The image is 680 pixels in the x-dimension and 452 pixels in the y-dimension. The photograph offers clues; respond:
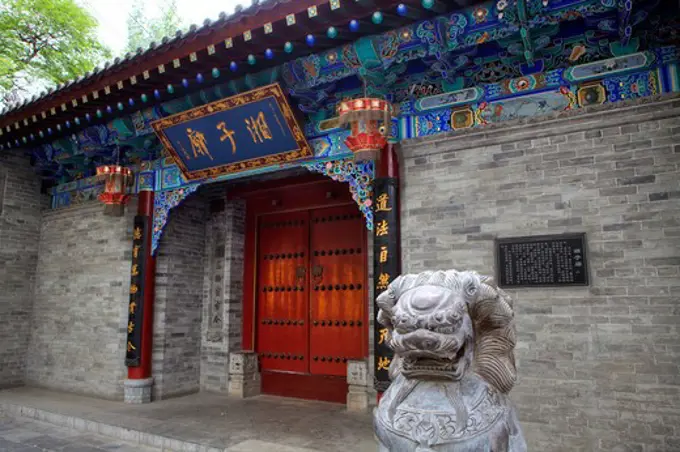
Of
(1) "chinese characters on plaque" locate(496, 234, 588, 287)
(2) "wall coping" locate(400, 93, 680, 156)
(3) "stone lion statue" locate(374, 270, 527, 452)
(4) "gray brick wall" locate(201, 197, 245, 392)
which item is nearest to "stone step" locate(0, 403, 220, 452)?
(4) "gray brick wall" locate(201, 197, 245, 392)

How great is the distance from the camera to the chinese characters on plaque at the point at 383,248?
4.54 m

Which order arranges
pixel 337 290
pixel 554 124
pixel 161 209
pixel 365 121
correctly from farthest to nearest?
pixel 161 209 → pixel 337 290 → pixel 365 121 → pixel 554 124

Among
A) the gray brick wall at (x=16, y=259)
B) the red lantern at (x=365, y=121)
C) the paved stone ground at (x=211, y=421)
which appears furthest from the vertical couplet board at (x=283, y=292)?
the gray brick wall at (x=16, y=259)

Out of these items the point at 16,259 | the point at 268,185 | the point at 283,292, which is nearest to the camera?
the point at 283,292

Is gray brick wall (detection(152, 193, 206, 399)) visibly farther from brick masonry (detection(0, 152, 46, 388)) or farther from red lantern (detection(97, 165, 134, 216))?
brick masonry (detection(0, 152, 46, 388))

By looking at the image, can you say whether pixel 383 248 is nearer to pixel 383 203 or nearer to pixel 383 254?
pixel 383 254

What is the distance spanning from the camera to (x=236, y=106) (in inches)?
207

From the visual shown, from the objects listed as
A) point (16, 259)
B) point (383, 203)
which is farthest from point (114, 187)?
point (383, 203)

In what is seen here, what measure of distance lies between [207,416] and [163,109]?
139 inches

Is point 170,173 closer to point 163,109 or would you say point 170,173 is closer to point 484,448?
point 163,109

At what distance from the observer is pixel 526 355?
404cm

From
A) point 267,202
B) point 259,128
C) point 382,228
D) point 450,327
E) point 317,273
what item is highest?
point 259,128

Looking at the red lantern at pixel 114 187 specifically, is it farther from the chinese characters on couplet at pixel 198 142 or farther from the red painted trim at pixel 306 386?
the red painted trim at pixel 306 386

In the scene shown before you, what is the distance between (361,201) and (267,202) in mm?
2597
